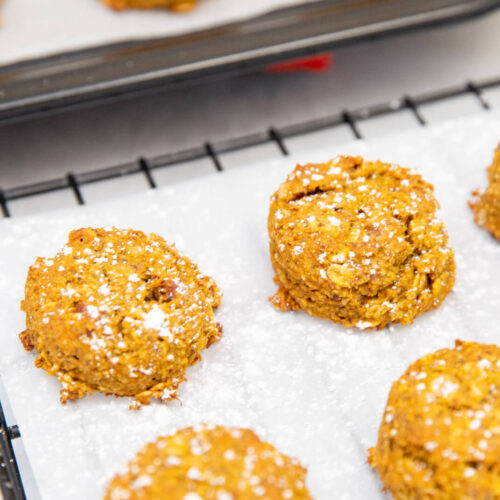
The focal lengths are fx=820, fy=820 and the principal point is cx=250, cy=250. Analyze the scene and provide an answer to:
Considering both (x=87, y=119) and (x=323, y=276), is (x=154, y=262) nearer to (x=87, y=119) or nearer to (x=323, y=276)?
(x=323, y=276)

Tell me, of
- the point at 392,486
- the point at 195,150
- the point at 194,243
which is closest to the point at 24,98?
the point at 195,150

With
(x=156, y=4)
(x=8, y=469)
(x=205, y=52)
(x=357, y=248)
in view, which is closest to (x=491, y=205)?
(x=357, y=248)

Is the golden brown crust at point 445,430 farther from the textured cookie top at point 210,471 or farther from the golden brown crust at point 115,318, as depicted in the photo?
the golden brown crust at point 115,318

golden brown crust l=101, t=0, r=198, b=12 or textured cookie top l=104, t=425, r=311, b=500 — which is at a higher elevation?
golden brown crust l=101, t=0, r=198, b=12

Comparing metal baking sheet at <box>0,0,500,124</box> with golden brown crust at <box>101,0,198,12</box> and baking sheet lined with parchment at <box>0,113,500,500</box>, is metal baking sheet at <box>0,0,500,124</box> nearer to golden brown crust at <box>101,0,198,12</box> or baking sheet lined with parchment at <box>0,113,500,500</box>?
golden brown crust at <box>101,0,198,12</box>

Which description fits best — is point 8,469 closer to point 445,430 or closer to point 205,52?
point 445,430

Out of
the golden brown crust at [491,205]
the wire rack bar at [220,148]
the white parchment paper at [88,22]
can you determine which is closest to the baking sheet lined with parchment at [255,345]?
the golden brown crust at [491,205]

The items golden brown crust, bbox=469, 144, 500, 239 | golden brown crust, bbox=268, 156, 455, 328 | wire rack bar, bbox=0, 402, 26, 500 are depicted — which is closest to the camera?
wire rack bar, bbox=0, 402, 26, 500

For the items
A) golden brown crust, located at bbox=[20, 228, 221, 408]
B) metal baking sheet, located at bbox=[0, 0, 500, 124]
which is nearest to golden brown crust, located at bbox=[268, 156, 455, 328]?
golden brown crust, located at bbox=[20, 228, 221, 408]
